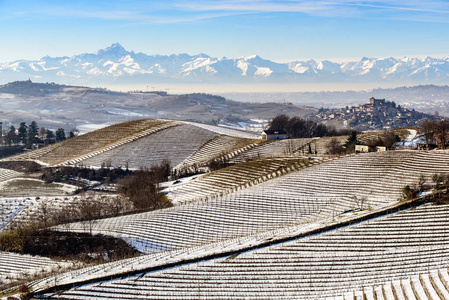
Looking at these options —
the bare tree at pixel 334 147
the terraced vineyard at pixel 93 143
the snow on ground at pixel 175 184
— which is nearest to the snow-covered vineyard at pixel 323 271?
the snow on ground at pixel 175 184

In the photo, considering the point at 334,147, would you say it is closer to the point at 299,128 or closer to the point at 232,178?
the point at 232,178

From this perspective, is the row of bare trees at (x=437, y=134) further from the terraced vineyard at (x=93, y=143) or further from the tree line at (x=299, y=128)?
the terraced vineyard at (x=93, y=143)

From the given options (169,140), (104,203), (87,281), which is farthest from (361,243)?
(169,140)

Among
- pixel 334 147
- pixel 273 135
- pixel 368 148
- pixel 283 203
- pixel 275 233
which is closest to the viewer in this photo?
pixel 275 233

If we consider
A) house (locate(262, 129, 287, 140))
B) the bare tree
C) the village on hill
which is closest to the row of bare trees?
the village on hill

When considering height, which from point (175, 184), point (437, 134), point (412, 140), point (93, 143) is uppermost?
point (437, 134)

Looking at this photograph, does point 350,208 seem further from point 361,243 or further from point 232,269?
point 232,269

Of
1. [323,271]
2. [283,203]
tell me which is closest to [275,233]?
[323,271]
